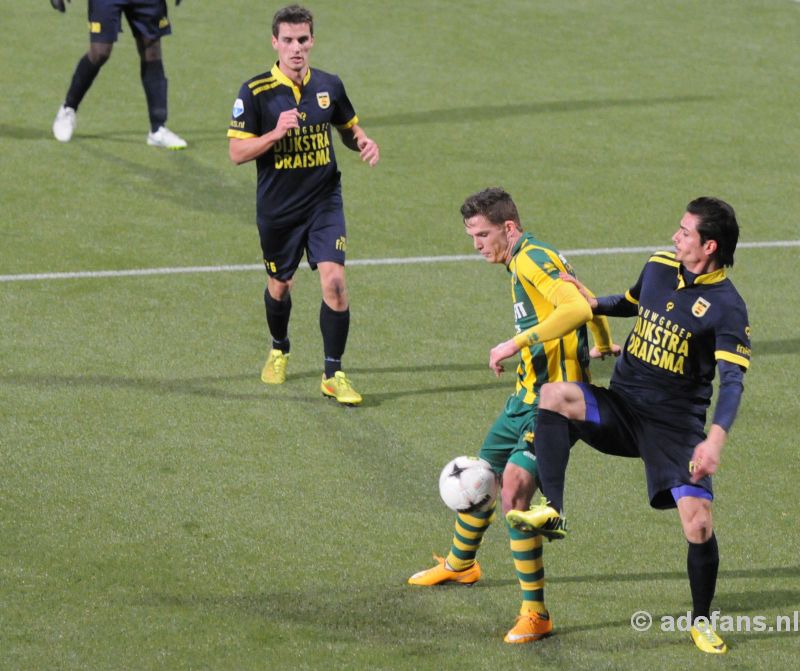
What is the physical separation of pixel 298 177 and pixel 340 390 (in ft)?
4.54

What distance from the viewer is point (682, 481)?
6.50m

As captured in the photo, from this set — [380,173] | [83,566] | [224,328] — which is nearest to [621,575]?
[83,566]

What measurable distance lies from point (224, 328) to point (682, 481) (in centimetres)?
515

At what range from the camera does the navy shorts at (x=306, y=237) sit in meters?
9.79

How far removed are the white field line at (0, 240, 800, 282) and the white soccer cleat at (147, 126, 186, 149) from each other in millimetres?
3369

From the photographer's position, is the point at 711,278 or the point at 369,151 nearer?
the point at 711,278

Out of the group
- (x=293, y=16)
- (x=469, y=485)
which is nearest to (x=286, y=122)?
(x=293, y=16)

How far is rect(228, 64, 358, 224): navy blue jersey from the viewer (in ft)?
31.6

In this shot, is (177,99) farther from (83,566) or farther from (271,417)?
(83,566)

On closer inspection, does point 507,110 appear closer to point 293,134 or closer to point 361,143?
point 361,143

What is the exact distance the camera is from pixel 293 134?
31.9 ft

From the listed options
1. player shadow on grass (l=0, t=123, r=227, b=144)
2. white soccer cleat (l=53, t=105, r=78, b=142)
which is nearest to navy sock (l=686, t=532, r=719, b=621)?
player shadow on grass (l=0, t=123, r=227, b=144)

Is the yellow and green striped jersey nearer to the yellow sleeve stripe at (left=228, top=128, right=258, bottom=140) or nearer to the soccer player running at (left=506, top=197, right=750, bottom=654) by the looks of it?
the soccer player running at (left=506, top=197, right=750, bottom=654)

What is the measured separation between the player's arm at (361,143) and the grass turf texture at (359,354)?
1.48m
